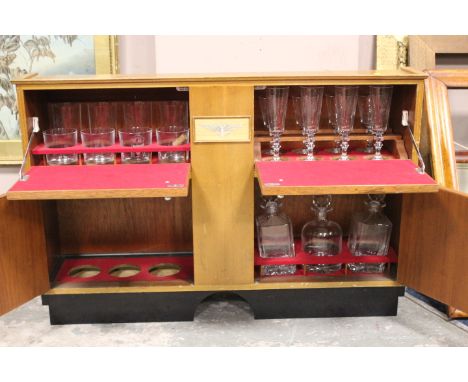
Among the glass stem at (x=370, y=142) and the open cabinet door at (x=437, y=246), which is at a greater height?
the glass stem at (x=370, y=142)

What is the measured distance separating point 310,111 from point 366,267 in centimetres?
75

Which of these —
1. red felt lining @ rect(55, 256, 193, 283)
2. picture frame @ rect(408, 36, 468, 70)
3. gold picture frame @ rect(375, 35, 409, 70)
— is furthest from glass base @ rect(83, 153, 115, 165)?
picture frame @ rect(408, 36, 468, 70)

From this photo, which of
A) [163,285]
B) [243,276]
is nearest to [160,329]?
[163,285]

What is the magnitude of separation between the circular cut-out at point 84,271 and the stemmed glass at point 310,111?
105 cm

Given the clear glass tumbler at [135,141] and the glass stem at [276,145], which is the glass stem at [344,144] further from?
the clear glass tumbler at [135,141]

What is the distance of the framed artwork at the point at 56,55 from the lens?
9.14ft

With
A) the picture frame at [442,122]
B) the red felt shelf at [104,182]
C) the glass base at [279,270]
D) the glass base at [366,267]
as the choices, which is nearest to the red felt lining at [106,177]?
the red felt shelf at [104,182]

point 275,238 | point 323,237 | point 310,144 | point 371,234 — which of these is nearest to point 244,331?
point 275,238

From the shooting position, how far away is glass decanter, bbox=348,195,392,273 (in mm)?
2461

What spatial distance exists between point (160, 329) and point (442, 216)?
119cm

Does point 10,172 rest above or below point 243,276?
above

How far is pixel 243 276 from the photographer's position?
2391mm

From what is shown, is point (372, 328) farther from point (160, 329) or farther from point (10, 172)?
point (10, 172)

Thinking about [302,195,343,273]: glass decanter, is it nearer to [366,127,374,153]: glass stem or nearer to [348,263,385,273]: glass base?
[348,263,385,273]: glass base
